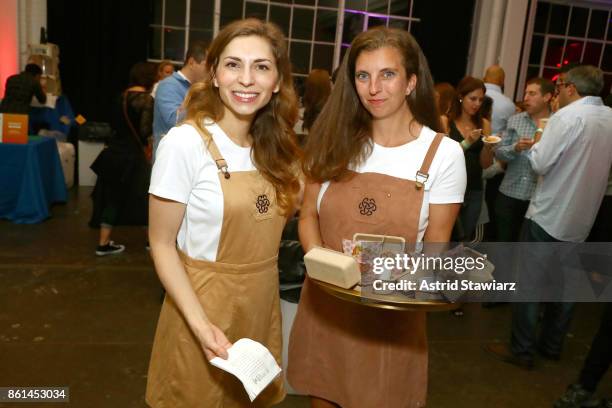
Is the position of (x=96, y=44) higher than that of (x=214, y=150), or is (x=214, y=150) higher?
(x=96, y=44)

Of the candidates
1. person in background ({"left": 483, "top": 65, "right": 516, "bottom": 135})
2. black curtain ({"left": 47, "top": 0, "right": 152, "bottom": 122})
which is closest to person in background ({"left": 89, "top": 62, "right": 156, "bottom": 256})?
person in background ({"left": 483, "top": 65, "right": 516, "bottom": 135})

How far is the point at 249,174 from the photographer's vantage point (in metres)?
1.47

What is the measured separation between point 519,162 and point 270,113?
2.41 meters

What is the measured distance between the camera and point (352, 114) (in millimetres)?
1604

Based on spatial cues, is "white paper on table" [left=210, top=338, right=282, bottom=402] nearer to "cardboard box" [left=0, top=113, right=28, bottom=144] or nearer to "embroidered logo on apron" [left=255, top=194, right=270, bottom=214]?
"embroidered logo on apron" [left=255, top=194, right=270, bottom=214]

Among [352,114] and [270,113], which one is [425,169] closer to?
[352,114]

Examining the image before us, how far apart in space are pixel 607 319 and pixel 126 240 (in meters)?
3.82

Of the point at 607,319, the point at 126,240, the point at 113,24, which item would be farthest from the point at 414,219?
the point at 113,24

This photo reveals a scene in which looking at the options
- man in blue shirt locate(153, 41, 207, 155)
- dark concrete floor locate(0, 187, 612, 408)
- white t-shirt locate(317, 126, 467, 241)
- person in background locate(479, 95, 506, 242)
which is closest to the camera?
white t-shirt locate(317, 126, 467, 241)

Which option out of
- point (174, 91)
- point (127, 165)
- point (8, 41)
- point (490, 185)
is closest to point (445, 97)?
point (490, 185)

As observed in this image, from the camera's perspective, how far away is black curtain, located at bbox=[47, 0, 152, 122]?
701 cm

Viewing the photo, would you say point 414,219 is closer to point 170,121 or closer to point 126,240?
point 170,121

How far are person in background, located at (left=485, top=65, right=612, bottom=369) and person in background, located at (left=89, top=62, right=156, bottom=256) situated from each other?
107 inches

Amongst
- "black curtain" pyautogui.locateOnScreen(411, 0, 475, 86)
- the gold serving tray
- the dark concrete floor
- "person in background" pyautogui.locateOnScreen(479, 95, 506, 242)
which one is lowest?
the dark concrete floor
